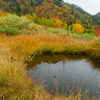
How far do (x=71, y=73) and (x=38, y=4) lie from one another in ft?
242

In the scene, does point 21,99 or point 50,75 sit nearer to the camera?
point 21,99

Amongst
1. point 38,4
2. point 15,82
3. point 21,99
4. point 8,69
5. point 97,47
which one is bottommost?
point 21,99

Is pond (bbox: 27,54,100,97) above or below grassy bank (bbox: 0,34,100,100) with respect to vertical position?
below

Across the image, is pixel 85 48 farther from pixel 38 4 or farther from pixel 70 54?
pixel 38 4

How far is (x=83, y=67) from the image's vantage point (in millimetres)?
2990

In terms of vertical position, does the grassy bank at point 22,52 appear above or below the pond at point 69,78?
above

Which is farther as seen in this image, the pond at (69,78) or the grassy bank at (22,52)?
the pond at (69,78)

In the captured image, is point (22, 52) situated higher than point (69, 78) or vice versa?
point (22, 52)

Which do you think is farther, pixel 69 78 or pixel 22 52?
pixel 22 52

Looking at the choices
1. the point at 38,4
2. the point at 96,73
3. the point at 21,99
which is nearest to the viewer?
the point at 21,99

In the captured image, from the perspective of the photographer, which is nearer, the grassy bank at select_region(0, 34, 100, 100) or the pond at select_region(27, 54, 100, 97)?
the grassy bank at select_region(0, 34, 100, 100)

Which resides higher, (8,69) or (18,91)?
(8,69)

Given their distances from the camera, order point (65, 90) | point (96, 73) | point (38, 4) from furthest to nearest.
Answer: point (38, 4) < point (96, 73) < point (65, 90)

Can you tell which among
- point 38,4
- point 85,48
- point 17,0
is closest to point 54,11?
point 38,4
